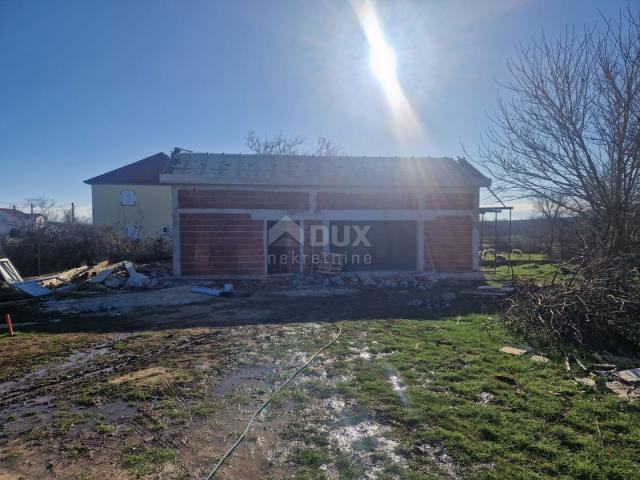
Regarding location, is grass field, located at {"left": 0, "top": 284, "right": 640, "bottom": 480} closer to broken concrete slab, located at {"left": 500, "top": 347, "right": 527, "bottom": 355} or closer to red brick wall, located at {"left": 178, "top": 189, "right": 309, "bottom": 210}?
broken concrete slab, located at {"left": 500, "top": 347, "right": 527, "bottom": 355}

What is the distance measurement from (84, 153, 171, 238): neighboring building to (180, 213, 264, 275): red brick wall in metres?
Answer: 16.2

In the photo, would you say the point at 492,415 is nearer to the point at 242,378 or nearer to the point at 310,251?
the point at 242,378

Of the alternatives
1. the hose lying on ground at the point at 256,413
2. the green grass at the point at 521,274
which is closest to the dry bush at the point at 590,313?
the hose lying on ground at the point at 256,413

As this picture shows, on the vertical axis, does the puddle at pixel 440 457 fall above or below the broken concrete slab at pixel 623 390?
below

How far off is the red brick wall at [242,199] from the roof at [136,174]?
54.7ft

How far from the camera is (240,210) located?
44.7 ft

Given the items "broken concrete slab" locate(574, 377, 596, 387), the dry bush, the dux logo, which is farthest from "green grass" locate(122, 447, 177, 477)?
the dux logo

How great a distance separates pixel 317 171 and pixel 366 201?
7.51ft

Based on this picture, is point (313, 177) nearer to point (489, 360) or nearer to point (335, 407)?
point (489, 360)

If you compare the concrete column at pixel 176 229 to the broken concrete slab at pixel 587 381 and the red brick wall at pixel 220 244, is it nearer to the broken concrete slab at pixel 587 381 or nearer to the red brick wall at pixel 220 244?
the red brick wall at pixel 220 244

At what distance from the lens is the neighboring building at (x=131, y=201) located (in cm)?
2859

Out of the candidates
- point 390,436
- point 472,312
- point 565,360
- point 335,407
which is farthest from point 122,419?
point 472,312

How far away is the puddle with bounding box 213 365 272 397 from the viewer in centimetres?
455

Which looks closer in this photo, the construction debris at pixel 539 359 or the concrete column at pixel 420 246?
the construction debris at pixel 539 359
